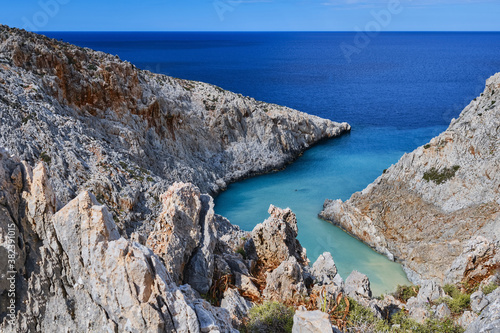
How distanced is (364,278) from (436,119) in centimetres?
7055

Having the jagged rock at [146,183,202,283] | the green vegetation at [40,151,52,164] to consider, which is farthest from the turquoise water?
the green vegetation at [40,151,52,164]

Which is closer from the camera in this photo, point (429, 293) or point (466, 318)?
point (466, 318)

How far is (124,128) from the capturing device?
37.9 metres

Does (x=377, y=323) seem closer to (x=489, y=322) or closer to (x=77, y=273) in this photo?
(x=489, y=322)

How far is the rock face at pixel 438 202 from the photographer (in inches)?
1102

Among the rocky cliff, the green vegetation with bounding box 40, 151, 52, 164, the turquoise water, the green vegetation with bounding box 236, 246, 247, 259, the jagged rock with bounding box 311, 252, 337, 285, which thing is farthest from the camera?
the turquoise water

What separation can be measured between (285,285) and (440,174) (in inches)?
924

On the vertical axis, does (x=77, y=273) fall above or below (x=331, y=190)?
above

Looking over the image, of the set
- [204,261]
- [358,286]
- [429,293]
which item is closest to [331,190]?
[429,293]

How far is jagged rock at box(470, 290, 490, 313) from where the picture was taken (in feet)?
47.9

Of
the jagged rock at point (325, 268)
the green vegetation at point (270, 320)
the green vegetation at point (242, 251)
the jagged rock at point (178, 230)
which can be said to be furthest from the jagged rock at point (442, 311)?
the jagged rock at point (178, 230)

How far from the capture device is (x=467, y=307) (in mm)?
15984

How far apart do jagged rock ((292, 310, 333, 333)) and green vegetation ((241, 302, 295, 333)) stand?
6.47 ft

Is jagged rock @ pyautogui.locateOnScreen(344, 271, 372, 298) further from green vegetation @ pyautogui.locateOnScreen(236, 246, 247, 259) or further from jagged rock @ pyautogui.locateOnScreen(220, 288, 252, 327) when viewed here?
jagged rock @ pyautogui.locateOnScreen(220, 288, 252, 327)
